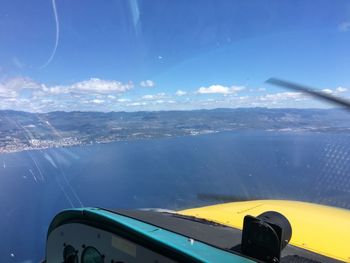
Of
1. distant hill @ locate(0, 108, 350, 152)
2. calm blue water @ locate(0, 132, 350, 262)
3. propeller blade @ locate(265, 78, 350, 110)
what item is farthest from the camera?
distant hill @ locate(0, 108, 350, 152)

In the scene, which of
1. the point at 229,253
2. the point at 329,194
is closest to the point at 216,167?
the point at 329,194

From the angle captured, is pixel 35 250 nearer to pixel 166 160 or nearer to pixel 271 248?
pixel 271 248

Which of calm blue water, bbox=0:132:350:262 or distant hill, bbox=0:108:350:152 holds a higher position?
distant hill, bbox=0:108:350:152

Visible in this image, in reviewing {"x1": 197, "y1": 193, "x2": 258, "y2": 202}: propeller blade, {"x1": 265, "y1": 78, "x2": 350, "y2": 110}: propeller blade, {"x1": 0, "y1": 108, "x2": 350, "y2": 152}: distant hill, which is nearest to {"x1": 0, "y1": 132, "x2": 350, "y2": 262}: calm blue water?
{"x1": 197, "y1": 193, "x2": 258, "y2": 202}: propeller blade

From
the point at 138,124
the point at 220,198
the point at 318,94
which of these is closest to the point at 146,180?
the point at 138,124

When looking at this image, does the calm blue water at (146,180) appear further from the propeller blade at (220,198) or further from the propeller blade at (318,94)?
the propeller blade at (318,94)

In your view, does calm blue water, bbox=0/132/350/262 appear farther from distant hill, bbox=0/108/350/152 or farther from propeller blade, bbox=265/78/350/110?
propeller blade, bbox=265/78/350/110

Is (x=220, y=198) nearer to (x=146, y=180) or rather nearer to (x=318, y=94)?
(x=318, y=94)
